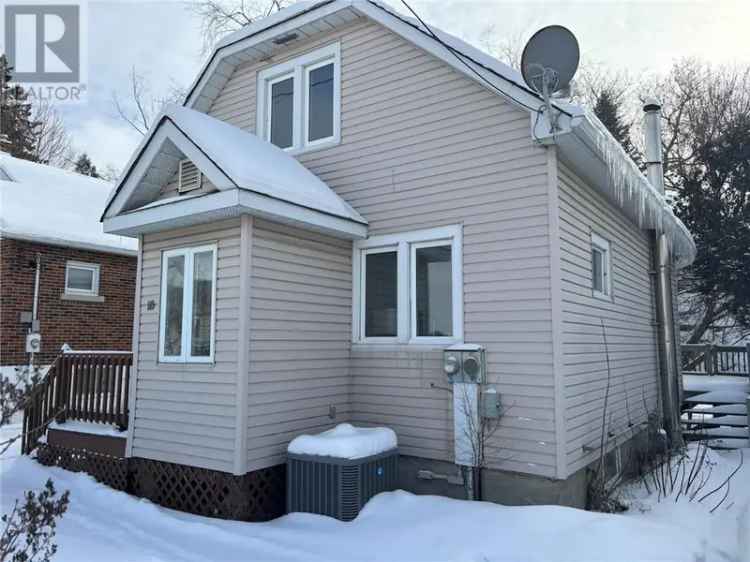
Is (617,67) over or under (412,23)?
over

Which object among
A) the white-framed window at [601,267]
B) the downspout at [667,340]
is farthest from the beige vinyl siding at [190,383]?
the downspout at [667,340]

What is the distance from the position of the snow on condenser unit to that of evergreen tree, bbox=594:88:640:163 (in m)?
20.5

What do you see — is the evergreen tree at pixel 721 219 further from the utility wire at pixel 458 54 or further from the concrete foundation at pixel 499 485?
the utility wire at pixel 458 54

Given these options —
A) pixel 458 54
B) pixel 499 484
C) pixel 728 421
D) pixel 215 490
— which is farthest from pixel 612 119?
pixel 215 490

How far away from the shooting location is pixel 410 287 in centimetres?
677

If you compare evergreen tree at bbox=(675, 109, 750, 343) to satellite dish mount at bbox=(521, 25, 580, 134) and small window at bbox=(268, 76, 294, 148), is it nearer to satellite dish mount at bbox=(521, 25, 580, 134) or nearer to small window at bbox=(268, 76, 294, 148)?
satellite dish mount at bbox=(521, 25, 580, 134)

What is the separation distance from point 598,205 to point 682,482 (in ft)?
11.8

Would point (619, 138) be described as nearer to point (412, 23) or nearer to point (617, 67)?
point (617, 67)

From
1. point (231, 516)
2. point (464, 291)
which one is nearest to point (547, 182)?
point (464, 291)

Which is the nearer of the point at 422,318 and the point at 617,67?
the point at 422,318

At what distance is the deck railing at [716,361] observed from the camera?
46.3 feet

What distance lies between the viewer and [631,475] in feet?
26.5

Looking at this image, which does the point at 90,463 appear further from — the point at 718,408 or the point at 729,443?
the point at 718,408
